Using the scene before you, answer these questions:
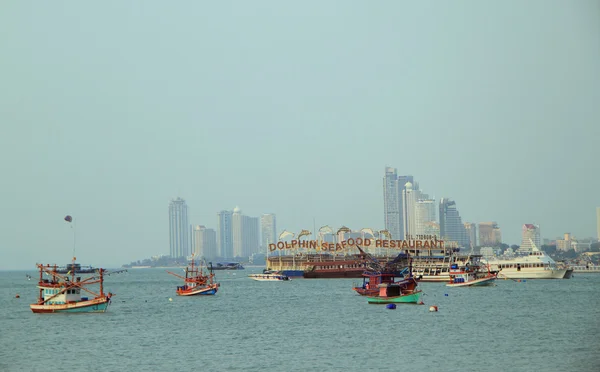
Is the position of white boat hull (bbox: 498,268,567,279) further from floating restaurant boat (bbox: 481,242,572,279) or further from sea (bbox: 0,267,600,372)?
sea (bbox: 0,267,600,372)

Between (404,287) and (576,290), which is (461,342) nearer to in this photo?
(404,287)

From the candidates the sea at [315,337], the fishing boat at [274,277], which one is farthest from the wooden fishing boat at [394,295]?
the fishing boat at [274,277]

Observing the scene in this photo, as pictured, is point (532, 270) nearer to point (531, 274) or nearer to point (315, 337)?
point (531, 274)

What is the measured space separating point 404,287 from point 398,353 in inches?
1359

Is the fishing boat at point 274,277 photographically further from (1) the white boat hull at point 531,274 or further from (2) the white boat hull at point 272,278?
(1) the white boat hull at point 531,274

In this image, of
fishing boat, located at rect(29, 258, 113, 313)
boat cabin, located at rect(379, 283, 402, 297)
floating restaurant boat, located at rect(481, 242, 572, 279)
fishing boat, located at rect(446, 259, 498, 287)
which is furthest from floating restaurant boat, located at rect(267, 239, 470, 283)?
fishing boat, located at rect(29, 258, 113, 313)

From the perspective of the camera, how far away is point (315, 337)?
5422 cm

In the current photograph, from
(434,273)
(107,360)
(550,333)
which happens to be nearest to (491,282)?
(434,273)

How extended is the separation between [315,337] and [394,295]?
2598 centimetres

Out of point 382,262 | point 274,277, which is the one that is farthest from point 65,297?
point 274,277

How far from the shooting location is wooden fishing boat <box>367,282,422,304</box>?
78.4 metres

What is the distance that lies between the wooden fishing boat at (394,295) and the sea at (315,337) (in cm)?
84

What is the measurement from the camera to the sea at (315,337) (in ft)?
141

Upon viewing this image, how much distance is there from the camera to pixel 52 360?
46156mm
